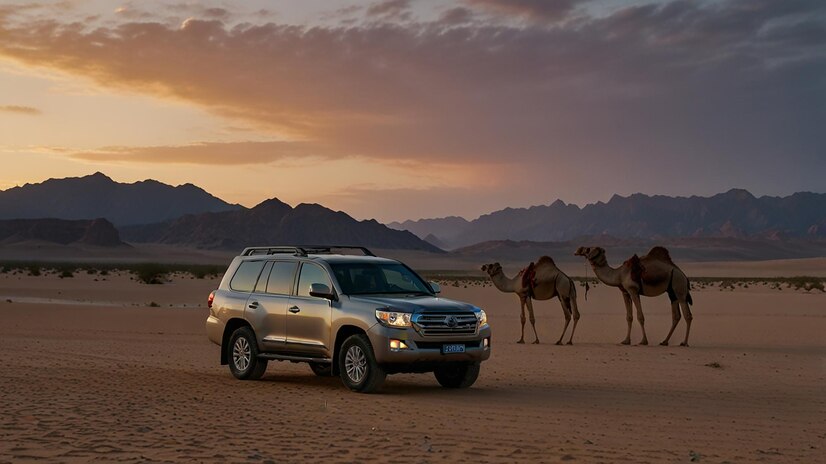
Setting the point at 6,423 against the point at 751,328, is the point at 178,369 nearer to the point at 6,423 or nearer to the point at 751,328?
the point at 6,423

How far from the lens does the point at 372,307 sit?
14547 millimetres

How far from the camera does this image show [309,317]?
15414mm

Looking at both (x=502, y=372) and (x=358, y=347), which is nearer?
(x=358, y=347)

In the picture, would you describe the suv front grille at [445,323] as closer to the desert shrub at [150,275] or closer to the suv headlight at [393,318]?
the suv headlight at [393,318]

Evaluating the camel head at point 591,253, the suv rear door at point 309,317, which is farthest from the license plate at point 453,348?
the camel head at point 591,253

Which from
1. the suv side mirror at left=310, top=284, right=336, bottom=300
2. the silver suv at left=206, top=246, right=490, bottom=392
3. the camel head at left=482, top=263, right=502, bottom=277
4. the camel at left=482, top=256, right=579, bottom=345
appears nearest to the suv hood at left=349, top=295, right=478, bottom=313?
the silver suv at left=206, top=246, right=490, bottom=392

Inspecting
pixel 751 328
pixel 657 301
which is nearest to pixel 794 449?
pixel 751 328

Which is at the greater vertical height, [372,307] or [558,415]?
[372,307]

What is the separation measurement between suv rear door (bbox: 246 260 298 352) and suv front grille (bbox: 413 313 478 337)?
250 cm

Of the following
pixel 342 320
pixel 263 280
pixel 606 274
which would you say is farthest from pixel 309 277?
pixel 606 274

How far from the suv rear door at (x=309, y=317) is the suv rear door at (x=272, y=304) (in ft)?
0.57

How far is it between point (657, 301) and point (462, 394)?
3820 centimetres

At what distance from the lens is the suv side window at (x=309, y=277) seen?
15.6 meters


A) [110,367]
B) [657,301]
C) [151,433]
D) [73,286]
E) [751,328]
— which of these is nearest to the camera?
[151,433]
